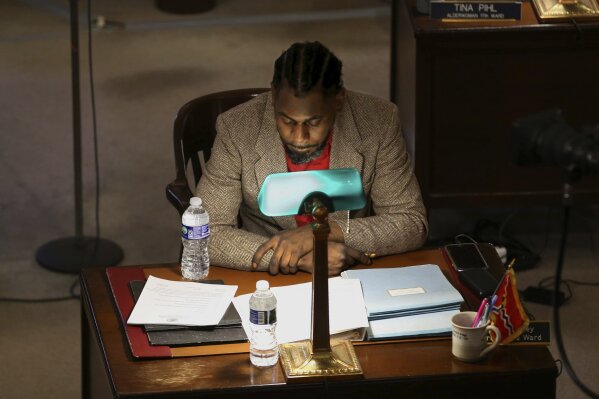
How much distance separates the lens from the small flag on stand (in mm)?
2914

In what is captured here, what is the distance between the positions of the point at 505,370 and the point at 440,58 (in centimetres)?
243

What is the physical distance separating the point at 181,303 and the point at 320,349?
464mm

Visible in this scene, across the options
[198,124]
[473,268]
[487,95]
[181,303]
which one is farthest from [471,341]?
[487,95]

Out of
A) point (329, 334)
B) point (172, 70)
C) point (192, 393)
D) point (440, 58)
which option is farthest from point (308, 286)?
point (172, 70)

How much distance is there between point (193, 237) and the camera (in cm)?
333

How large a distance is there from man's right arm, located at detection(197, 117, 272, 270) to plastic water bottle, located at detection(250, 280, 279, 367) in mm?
487

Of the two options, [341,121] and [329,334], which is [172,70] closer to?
[341,121]

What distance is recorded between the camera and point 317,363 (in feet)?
9.24

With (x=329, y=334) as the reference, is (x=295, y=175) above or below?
above

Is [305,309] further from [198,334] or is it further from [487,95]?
[487,95]

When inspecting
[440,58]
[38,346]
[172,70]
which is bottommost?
[38,346]

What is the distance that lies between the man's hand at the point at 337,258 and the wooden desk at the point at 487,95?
6.01 ft

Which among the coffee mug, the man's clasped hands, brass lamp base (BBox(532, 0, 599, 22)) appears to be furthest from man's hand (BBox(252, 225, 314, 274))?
brass lamp base (BBox(532, 0, 599, 22))

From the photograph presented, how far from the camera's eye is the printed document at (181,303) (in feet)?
9.88
